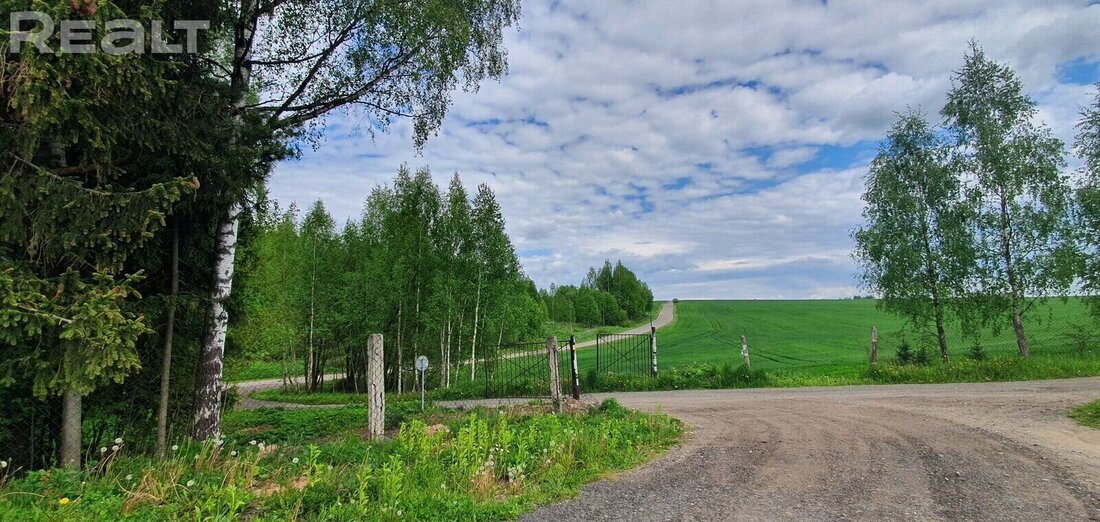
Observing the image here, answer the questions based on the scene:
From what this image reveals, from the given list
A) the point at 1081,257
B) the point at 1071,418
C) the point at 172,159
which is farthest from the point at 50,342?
the point at 1081,257

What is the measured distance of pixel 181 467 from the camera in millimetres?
4766

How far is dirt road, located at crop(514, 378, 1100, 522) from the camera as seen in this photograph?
14.1ft

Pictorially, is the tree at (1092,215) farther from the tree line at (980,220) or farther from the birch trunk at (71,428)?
the birch trunk at (71,428)

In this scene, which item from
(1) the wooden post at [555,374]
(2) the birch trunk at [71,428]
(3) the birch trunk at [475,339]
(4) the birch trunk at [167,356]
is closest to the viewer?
(2) the birch trunk at [71,428]

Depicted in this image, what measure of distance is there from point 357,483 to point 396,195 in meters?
18.7

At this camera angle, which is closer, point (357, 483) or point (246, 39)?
point (357, 483)

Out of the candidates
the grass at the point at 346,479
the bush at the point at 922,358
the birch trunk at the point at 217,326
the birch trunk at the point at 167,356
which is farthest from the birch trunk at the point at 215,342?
the bush at the point at 922,358

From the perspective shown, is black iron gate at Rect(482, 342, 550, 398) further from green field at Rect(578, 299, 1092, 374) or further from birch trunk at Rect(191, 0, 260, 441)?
birch trunk at Rect(191, 0, 260, 441)

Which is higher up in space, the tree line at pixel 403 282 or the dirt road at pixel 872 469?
the tree line at pixel 403 282

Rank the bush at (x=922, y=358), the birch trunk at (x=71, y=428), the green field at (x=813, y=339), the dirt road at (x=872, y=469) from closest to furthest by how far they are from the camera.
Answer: the dirt road at (x=872, y=469) → the birch trunk at (x=71, y=428) → the bush at (x=922, y=358) → the green field at (x=813, y=339)

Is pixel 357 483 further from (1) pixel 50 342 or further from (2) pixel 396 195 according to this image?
(2) pixel 396 195

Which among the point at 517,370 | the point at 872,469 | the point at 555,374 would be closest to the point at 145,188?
the point at 555,374

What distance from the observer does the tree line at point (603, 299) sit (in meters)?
73.4

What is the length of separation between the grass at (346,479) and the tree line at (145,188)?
32.1 inches
